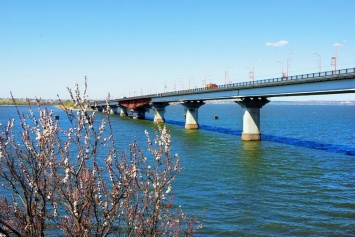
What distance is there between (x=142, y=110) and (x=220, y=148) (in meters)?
79.6

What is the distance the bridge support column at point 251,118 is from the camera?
61.5m

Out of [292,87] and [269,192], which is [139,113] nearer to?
[292,87]

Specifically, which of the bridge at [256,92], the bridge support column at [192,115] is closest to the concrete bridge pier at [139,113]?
the bridge at [256,92]

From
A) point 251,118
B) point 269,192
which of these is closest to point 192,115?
point 251,118

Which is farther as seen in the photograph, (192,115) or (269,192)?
(192,115)

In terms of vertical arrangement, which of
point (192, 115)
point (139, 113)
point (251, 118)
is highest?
point (251, 118)

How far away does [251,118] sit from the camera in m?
63.0

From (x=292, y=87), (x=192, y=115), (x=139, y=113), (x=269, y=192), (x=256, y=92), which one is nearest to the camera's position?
(x=269, y=192)

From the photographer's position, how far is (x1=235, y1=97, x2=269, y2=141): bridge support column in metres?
61.5

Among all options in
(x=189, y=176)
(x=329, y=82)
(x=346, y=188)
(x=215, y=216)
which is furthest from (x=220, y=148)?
(x=215, y=216)

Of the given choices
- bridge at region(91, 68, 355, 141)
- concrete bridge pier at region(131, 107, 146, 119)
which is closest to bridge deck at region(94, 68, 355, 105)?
bridge at region(91, 68, 355, 141)

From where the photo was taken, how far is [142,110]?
12875 centimetres

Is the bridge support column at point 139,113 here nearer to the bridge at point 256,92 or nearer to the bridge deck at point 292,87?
the bridge at point 256,92

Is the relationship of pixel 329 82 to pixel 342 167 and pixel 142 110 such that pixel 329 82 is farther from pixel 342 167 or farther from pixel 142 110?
pixel 142 110
